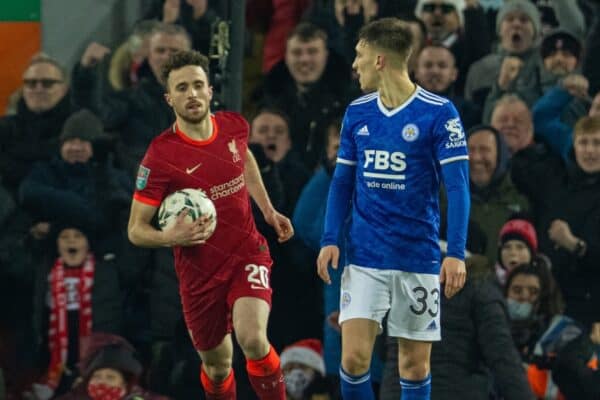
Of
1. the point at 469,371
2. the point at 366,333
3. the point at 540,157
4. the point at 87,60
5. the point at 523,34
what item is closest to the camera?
the point at 366,333

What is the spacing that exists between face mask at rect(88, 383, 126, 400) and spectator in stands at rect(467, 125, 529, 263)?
2.67 metres

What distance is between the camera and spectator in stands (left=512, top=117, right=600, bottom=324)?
12.8 m

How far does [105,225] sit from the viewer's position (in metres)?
13.7

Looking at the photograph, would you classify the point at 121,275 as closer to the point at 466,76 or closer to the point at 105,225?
the point at 105,225

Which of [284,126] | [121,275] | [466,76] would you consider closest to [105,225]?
[121,275]

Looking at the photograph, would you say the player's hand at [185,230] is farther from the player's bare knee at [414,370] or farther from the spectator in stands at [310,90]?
the spectator in stands at [310,90]

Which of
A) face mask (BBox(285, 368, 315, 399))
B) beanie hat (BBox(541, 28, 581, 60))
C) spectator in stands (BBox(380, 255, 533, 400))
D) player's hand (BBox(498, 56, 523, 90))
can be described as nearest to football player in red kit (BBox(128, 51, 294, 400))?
spectator in stands (BBox(380, 255, 533, 400))

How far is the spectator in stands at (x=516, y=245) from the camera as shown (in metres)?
12.8

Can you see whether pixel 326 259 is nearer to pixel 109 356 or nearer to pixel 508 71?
pixel 109 356

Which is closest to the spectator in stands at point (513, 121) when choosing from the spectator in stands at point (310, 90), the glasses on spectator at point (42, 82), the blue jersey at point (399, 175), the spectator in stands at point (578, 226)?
the spectator in stands at point (578, 226)

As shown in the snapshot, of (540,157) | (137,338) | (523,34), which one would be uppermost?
(523,34)

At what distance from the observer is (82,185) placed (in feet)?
45.1

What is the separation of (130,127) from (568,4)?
360 cm

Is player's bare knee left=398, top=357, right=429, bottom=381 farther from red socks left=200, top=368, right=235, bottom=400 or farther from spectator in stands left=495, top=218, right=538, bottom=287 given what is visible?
spectator in stands left=495, top=218, right=538, bottom=287
